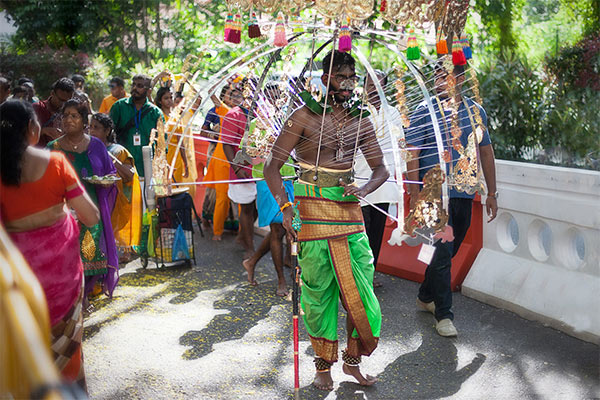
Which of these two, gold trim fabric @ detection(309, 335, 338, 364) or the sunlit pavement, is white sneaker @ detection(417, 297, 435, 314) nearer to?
the sunlit pavement

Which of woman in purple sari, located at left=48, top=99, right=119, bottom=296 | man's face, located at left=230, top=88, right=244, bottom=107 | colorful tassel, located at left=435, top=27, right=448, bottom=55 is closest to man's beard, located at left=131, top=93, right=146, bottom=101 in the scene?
man's face, located at left=230, top=88, right=244, bottom=107

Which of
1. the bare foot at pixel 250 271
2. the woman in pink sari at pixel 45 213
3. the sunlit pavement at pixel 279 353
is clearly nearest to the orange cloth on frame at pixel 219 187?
the bare foot at pixel 250 271

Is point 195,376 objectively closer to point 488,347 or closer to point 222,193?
point 488,347

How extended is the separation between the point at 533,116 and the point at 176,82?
18.4 ft

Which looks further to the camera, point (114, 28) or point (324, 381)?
point (114, 28)

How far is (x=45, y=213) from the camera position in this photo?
3631 millimetres

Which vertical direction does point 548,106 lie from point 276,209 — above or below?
above

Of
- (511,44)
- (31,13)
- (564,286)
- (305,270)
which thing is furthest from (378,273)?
(31,13)

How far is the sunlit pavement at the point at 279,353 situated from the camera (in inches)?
182

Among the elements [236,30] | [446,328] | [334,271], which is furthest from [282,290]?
[236,30]

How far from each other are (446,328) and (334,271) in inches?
58.3

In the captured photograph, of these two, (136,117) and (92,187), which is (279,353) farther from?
(136,117)

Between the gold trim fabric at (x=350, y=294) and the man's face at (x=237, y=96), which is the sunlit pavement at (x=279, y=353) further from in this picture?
the man's face at (x=237, y=96)

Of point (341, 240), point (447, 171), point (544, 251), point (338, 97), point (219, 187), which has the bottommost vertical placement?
point (544, 251)
